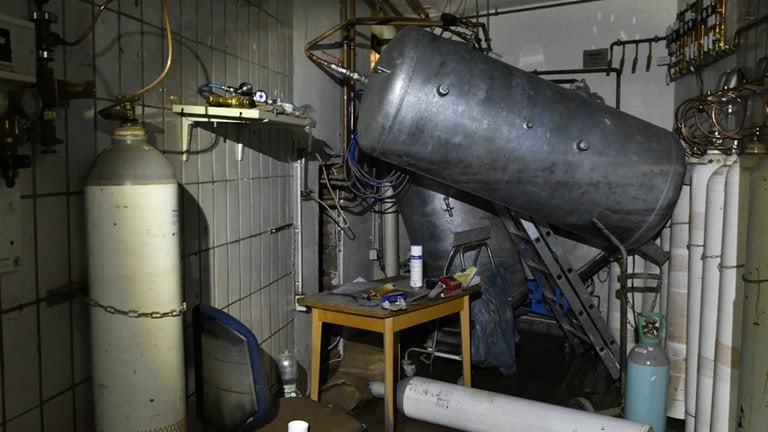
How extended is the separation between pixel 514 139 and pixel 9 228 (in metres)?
1.81

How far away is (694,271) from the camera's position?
7.68 feet

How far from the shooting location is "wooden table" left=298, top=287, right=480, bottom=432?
2338 mm

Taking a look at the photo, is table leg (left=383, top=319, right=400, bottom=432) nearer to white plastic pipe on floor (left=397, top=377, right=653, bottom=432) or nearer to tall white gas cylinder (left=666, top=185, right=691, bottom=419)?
white plastic pipe on floor (left=397, top=377, right=653, bottom=432)

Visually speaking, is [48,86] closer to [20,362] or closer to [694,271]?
[20,362]

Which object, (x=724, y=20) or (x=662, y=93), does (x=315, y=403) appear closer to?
(x=724, y=20)

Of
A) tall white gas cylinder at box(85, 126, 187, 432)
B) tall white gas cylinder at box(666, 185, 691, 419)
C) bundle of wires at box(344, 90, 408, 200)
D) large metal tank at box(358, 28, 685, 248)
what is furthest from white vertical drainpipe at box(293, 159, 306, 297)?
tall white gas cylinder at box(666, 185, 691, 419)

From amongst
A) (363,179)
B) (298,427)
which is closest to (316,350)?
(298,427)

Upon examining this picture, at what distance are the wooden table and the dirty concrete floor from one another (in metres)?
0.20

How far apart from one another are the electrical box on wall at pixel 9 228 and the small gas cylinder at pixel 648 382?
231 cm

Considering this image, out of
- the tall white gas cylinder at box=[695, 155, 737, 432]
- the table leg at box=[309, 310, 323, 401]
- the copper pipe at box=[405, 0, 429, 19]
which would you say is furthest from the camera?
the copper pipe at box=[405, 0, 429, 19]

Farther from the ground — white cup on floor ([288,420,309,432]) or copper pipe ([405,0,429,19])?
copper pipe ([405,0,429,19])

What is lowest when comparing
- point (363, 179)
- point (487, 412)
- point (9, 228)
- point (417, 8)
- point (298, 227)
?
point (487, 412)

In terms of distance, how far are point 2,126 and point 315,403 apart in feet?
4.25

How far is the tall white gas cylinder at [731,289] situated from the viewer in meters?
1.91
